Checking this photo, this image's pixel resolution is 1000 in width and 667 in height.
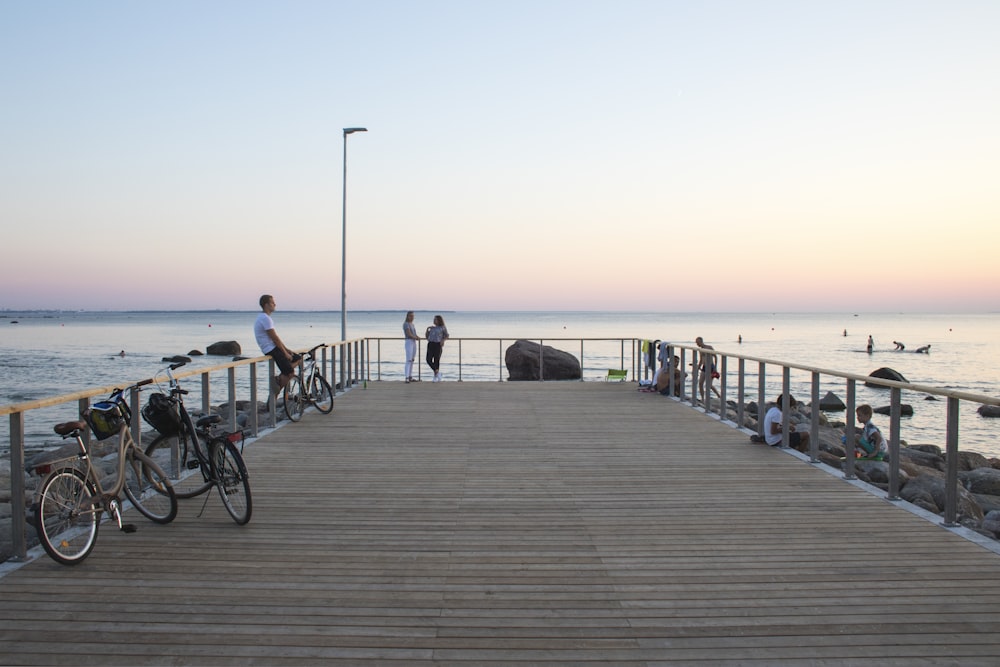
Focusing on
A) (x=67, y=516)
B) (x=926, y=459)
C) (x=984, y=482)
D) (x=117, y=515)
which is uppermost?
(x=67, y=516)

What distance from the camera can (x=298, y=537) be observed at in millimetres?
4871

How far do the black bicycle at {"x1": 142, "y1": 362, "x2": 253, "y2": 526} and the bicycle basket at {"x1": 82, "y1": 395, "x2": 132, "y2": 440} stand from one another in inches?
16.3

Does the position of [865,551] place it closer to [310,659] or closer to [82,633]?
[310,659]

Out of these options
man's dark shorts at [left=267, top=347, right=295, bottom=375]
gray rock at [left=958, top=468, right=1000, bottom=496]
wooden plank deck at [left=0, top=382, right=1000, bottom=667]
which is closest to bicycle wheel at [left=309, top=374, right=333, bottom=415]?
man's dark shorts at [left=267, top=347, right=295, bottom=375]

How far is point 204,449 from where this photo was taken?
18.0ft

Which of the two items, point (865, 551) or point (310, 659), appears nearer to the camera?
point (310, 659)

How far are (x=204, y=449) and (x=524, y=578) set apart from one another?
2.71 m

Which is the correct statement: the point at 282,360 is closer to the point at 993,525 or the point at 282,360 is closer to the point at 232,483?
the point at 232,483

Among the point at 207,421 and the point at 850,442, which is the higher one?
the point at 207,421

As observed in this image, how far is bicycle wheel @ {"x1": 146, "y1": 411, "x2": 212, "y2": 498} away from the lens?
5512 millimetres

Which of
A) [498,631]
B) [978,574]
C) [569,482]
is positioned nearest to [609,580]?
[498,631]

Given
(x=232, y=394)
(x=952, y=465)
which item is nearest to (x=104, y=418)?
(x=232, y=394)

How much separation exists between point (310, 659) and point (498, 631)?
2.70ft

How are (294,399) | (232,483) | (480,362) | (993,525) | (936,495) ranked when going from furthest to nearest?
(480,362) → (294,399) → (936,495) → (993,525) → (232,483)
